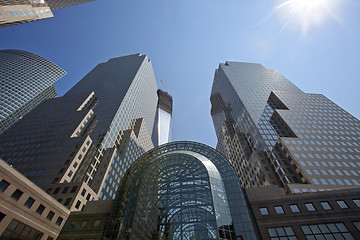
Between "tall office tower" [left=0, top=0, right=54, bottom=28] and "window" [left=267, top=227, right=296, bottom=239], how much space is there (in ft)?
304

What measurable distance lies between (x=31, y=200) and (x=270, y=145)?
7997 cm

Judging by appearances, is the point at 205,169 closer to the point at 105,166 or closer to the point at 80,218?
the point at 80,218

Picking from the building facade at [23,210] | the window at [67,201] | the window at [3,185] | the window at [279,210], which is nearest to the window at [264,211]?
the window at [279,210]

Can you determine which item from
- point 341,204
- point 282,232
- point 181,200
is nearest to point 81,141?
point 181,200

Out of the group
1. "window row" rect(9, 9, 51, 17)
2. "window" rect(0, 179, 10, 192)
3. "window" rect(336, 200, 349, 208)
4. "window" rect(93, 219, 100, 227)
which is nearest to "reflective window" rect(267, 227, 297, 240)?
"window" rect(336, 200, 349, 208)

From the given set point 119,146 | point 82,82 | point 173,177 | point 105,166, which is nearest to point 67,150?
point 105,166

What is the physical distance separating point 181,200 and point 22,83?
585 feet

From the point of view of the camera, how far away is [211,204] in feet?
121

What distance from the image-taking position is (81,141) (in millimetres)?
75188

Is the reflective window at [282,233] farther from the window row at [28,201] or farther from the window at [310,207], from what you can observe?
the window row at [28,201]

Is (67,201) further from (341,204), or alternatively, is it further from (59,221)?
(341,204)

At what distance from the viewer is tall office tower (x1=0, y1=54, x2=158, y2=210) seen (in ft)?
207

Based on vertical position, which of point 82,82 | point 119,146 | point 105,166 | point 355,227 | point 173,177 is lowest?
point 355,227

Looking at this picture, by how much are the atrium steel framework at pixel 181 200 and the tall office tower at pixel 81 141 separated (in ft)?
75.1
